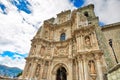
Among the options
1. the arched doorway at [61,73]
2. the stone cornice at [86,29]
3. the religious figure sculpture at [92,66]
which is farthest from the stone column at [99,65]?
the arched doorway at [61,73]

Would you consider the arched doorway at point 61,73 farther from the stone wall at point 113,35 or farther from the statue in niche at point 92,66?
the stone wall at point 113,35

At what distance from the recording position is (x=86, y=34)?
14.5 meters

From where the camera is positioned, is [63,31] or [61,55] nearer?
[61,55]

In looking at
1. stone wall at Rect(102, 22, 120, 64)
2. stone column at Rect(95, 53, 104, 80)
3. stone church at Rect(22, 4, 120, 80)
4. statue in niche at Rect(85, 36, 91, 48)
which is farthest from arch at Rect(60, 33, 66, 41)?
stone column at Rect(95, 53, 104, 80)

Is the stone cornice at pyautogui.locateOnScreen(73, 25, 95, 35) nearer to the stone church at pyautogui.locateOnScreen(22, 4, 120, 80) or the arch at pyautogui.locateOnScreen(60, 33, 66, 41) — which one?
the stone church at pyautogui.locateOnScreen(22, 4, 120, 80)

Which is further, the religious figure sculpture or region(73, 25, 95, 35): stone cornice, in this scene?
region(73, 25, 95, 35): stone cornice

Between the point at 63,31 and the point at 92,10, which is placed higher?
the point at 92,10

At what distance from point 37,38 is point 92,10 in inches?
522

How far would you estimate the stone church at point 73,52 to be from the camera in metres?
11.9

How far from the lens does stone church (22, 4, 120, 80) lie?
11.9 metres

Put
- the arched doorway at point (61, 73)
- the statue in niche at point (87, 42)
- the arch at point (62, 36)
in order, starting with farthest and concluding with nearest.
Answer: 1. the arch at point (62, 36)
2. the arched doorway at point (61, 73)
3. the statue in niche at point (87, 42)

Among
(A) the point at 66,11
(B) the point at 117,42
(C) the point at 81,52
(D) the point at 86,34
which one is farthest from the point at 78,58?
(A) the point at 66,11

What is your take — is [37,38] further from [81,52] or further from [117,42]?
[117,42]

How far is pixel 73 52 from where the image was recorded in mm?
15297
